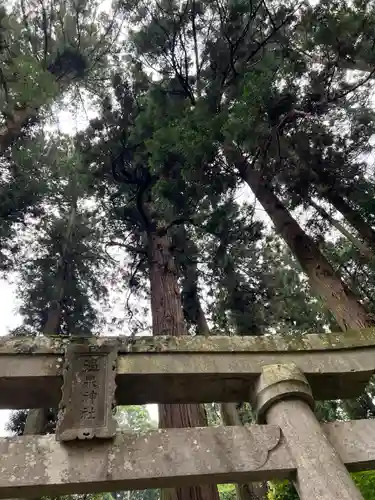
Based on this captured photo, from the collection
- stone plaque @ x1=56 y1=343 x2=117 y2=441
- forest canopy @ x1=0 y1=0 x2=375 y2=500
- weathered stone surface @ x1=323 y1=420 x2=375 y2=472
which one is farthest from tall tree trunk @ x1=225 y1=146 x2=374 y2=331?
stone plaque @ x1=56 y1=343 x2=117 y2=441

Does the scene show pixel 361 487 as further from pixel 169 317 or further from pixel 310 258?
pixel 169 317

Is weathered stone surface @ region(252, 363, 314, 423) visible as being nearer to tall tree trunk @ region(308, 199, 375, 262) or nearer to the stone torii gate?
the stone torii gate

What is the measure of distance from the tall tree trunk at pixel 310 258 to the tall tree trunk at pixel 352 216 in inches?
23.8

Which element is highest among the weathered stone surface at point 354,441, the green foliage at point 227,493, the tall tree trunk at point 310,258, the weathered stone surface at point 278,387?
the green foliage at point 227,493

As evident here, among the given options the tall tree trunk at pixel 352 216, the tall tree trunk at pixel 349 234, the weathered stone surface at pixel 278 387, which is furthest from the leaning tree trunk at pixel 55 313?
the tall tree trunk at pixel 352 216

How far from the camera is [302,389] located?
2650 mm

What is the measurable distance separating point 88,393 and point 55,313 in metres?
5.92

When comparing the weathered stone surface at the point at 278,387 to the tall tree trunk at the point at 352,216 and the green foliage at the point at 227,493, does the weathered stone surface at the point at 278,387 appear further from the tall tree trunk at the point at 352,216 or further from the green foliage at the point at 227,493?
the green foliage at the point at 227,493

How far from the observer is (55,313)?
8.18m

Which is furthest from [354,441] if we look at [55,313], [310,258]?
[55,313]

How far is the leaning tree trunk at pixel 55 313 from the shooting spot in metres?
6.45

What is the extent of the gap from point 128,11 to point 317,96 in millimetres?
4249

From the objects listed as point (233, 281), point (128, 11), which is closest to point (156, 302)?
point (233, 281)

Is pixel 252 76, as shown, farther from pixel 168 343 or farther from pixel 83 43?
pixel 83 43
